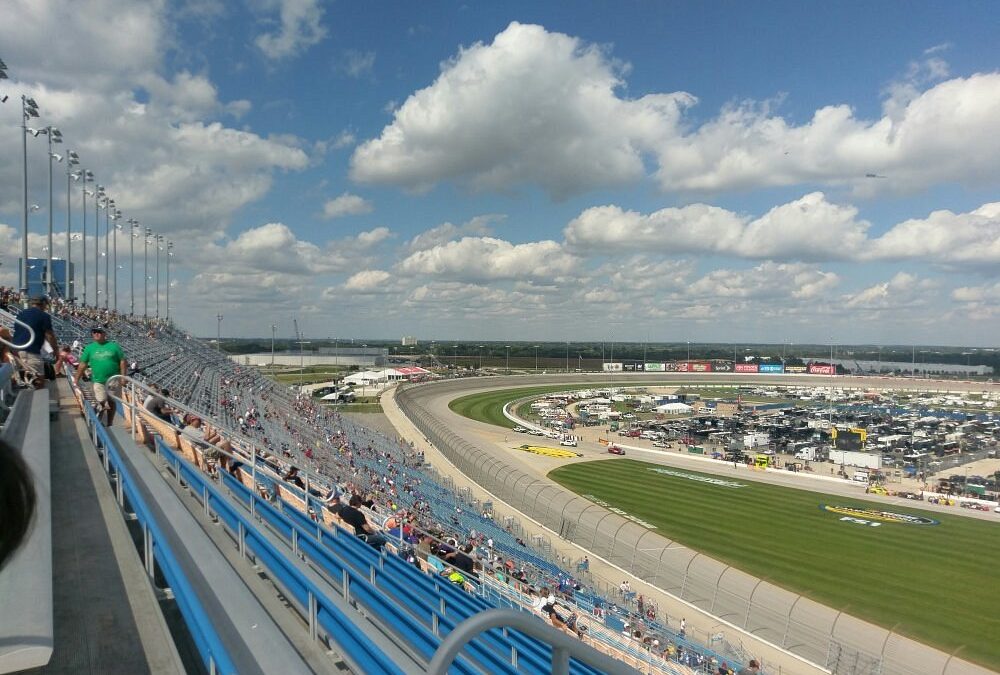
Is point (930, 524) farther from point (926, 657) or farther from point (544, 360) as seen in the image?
point (544, 360)

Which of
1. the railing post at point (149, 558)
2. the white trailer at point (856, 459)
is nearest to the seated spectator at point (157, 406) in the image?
the railing post at point (149, 558)

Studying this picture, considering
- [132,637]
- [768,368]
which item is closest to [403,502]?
[132,637]

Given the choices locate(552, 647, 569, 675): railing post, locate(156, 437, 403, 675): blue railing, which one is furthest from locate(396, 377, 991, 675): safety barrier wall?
locate(552, 647, 569, 675): railing post

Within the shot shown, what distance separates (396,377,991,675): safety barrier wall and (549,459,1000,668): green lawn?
1451 millimetres

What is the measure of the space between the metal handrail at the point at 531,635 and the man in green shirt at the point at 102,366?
25.5 ft

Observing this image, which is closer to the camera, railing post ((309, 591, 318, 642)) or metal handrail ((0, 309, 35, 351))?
railing post ((309, 591, 318, 642))

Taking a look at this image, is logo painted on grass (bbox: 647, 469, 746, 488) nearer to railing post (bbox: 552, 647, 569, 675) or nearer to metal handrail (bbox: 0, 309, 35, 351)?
metal handrail (bbox: 0, 309, 35, 351)

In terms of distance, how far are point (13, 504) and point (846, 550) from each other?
91.7 ft

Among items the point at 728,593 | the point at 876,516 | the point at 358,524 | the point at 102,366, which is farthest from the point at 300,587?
the point at 876,516

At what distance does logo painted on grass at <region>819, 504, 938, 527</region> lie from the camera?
27.9 metres

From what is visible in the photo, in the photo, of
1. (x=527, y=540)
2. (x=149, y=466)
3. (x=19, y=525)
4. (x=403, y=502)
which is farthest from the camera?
(x=527, y=540)

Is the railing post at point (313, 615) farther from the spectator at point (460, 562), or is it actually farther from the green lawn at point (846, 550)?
the green lawn at point (846, 550)

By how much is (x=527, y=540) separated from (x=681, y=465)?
23324 mm

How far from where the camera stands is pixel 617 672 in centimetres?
154
